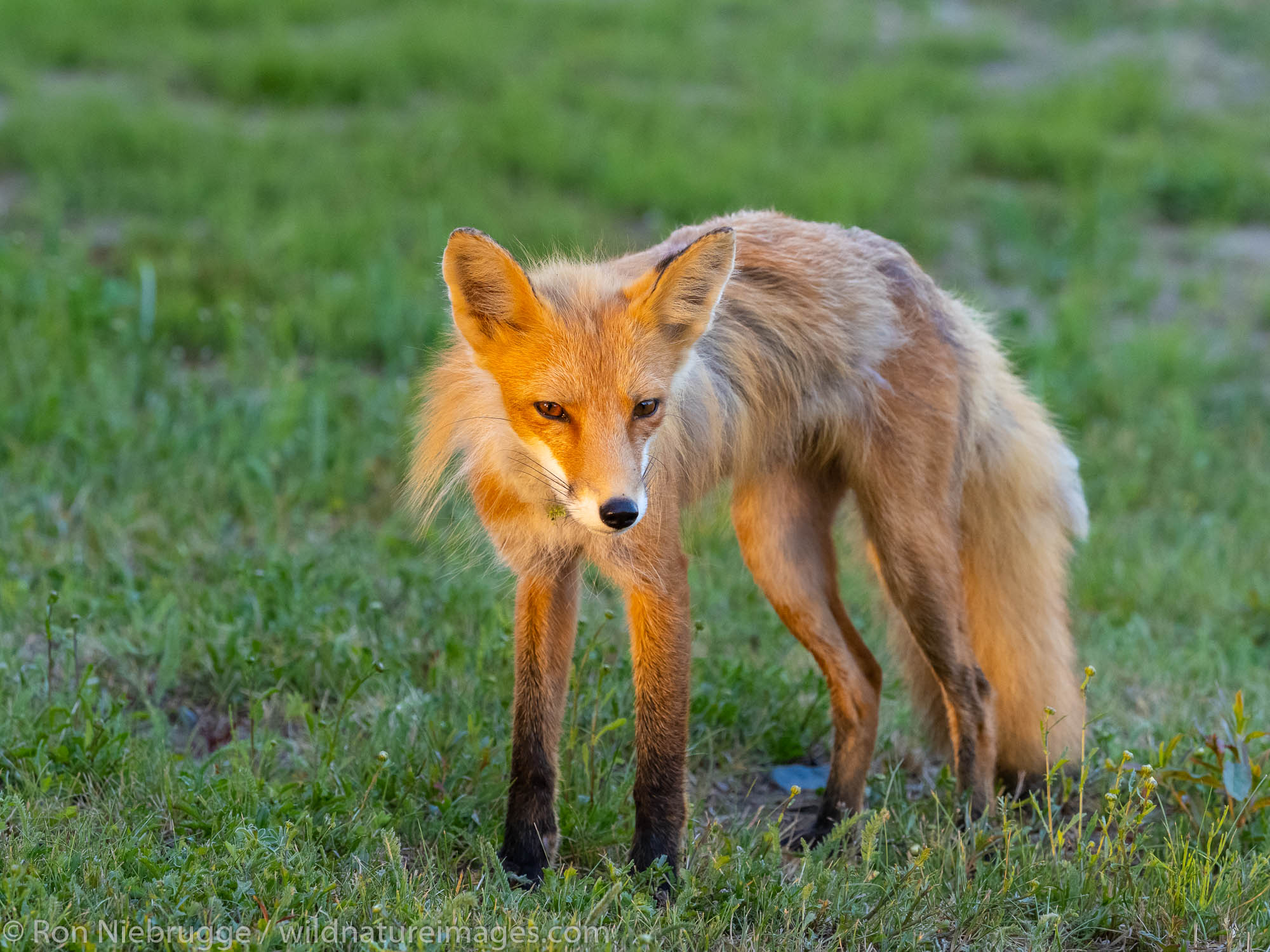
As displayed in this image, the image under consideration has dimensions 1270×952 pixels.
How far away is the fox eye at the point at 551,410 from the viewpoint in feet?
9.69

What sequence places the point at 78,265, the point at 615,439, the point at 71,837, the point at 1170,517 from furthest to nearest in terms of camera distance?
the point at 78,265 → the point at 1170,517 → the point at 71,837 → the point at 615,439

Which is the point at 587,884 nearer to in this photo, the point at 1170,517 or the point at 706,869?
the point at 706,869

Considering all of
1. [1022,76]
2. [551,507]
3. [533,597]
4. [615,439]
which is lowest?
[533,597]

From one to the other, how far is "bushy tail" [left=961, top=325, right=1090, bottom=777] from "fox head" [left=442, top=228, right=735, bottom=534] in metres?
1.41

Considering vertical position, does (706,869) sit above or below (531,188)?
below

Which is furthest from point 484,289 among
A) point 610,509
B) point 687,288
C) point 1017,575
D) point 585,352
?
point 1017,575

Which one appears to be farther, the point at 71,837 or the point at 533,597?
the point at 533,597

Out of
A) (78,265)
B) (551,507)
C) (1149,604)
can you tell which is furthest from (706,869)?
(78,265)

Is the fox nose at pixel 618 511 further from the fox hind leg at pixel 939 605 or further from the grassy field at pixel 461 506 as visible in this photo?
the fox hind leg at pixel 939 605

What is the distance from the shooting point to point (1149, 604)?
5.55 meters

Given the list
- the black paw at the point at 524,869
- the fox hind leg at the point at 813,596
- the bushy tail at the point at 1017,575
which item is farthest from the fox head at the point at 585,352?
the bushy tail at the point at 1017,575

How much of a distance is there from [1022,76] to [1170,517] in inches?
310

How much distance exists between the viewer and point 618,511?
2744 mm

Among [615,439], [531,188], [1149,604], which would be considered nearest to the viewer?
[615,439]
